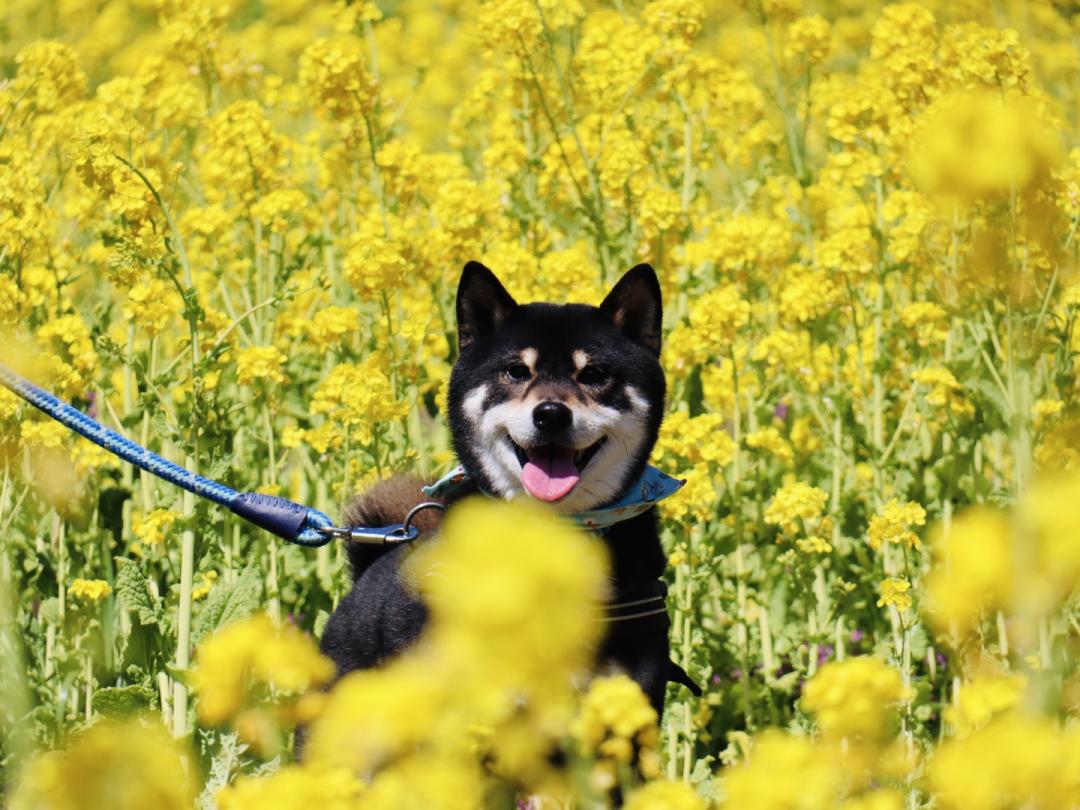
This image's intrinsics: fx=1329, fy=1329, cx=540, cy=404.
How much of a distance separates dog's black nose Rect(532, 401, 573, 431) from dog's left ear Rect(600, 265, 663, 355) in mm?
428

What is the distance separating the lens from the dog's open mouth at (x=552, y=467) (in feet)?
10.3

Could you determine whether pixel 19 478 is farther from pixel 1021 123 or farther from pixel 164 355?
pixel 1021 123

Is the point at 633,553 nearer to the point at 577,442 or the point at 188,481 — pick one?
the point at 577,442

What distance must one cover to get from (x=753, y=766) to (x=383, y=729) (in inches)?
15.9

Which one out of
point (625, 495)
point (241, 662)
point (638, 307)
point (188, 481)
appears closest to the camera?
point (241, 662)

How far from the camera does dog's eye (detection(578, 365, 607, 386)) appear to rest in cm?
332

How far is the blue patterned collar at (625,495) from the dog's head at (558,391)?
0.04 m

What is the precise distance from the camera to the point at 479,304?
3438 mm

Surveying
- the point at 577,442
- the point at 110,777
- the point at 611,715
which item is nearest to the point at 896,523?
the point at 577,442

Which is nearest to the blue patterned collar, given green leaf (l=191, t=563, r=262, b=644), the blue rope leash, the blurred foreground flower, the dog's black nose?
the dog's black nose

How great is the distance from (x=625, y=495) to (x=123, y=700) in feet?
4.13

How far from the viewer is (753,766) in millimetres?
1445

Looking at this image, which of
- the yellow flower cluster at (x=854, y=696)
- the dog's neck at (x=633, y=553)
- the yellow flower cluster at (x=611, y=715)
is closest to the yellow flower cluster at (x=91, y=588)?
the dog's neck at (x=633, y=553)

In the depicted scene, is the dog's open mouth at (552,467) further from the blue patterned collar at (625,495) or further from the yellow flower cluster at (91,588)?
the yellow flower cluster at (91,588)
